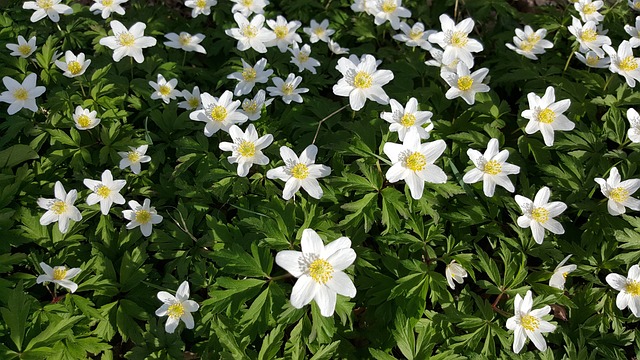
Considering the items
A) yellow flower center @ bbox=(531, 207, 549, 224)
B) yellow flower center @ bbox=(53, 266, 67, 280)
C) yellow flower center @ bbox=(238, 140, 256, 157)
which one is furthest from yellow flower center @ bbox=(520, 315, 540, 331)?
yellow flower center @ bbox=(53, 266, 67, 280)

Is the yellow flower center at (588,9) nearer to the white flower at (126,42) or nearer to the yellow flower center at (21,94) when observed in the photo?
the white flower at (126,42)

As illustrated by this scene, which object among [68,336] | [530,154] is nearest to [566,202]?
[530,154]

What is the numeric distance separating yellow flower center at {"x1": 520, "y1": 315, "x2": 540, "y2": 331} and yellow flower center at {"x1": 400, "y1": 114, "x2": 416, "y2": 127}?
1.48m

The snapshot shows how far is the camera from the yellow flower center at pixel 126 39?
4348 mm

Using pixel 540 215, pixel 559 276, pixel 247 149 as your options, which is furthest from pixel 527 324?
pixel 247 149

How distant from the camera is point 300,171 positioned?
3.37 metres

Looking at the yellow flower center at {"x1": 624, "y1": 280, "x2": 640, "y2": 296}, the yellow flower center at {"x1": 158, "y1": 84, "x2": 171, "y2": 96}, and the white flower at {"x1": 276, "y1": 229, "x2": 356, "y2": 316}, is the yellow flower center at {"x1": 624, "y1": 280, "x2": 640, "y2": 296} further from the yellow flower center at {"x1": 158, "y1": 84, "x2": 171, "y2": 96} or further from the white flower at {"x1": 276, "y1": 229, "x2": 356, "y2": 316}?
the yellow flower center at {"x1": 158, "y1": 84, "x2": 171, "y2": 96}

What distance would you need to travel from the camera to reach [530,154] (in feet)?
13.7

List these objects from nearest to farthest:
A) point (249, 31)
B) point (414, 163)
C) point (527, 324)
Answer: point (527, 324)
point (414, 163)
point (249, 31)

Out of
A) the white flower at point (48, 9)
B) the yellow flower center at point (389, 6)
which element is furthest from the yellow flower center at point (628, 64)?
the white flower at point (48, 9)

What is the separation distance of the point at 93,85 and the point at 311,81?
1840mm

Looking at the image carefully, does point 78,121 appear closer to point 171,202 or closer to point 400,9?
point 171,202

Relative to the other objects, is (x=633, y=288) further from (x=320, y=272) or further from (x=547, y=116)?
(x=320, y=272)

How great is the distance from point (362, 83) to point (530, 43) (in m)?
1.82
